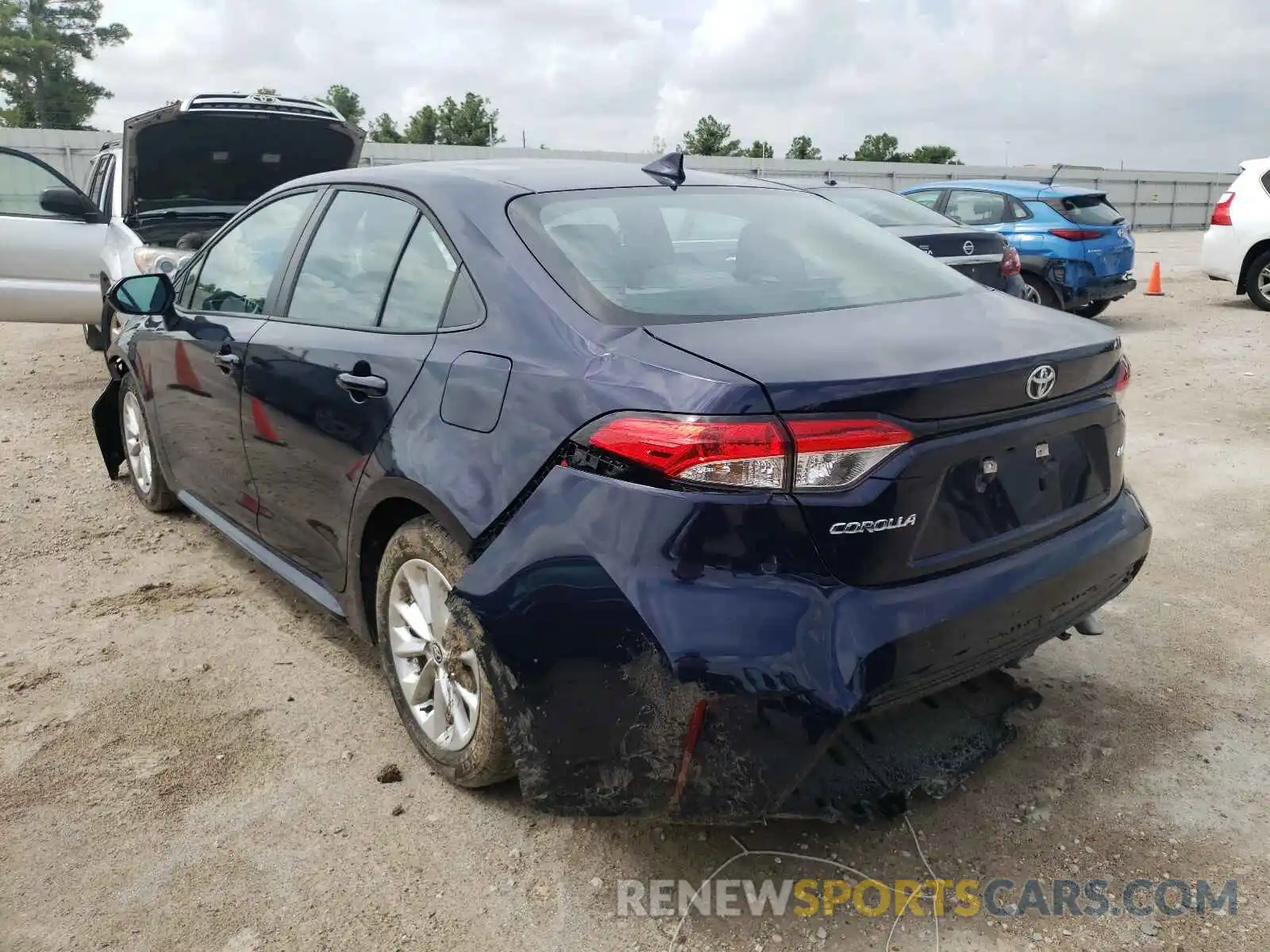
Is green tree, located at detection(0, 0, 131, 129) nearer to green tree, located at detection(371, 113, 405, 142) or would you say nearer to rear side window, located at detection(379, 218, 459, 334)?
green tree, located at detection(371, 113, 405, 142)

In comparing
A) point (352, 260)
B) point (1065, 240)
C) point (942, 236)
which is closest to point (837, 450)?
point (352, 260)

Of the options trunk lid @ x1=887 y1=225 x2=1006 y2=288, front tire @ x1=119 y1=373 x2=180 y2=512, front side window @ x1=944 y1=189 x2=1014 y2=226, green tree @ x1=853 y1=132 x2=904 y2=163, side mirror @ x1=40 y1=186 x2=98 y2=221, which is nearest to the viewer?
front tire @ x1=119 y1=373 x2=180 y2=512

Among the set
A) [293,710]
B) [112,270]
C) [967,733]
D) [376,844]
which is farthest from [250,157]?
[967,733]

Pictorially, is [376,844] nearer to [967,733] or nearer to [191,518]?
[967,733]

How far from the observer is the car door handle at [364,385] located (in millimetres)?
2770

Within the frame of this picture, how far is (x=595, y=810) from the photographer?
2266 mm

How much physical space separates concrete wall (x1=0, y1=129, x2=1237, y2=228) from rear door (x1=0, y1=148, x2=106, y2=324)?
12.0 meters

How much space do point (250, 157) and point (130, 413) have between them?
11.3ft

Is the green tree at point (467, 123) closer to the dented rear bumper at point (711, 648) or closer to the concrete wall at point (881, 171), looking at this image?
the concrete wall at point (881, 171)

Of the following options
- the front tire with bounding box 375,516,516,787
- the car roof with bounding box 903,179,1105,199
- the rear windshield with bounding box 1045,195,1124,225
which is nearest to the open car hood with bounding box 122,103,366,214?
the front tire with bounding box 375,516,516,787

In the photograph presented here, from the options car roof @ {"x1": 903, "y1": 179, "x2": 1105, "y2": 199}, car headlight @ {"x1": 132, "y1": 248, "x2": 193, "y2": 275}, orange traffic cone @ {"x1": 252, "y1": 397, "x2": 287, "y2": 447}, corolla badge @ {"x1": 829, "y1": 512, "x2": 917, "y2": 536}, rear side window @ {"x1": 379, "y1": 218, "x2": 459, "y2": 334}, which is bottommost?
orange traffic cone @ {"x1": 252, "y1": 397, "x2": 287, "y2": 447}

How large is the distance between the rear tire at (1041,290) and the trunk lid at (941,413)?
8736 millimetres

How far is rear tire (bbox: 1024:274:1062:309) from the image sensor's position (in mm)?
10719

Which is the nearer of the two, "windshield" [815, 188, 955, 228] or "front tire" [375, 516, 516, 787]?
"front tire" [375, 516, 516, 787]
